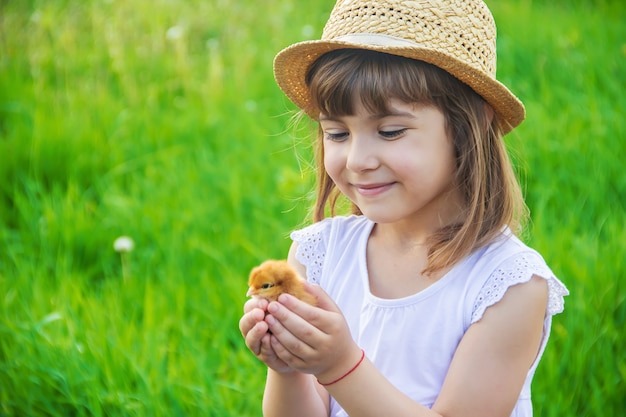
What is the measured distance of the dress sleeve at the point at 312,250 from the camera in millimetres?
2115

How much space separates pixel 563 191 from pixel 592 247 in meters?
0.61

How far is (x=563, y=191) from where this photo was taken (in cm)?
359

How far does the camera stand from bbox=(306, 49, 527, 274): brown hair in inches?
69.2

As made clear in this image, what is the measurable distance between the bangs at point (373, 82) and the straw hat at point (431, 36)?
4 centimetres

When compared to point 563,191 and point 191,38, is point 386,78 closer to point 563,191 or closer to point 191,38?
point 563,191

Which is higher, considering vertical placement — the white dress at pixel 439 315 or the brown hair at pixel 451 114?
the brown hair at pixel 451 114

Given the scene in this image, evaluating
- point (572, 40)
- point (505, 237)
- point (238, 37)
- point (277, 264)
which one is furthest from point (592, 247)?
point (238, 37)

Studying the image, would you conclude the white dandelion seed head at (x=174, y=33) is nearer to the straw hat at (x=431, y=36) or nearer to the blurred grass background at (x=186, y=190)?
the blurred grass background at (x=186, y=190)

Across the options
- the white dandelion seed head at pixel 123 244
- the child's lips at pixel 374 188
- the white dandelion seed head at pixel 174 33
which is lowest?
the white dandelion seed head at pixel 123 244

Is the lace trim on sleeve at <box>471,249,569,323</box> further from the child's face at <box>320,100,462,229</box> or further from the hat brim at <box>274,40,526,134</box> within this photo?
the hat brim at <box>274,40,526,134</box>

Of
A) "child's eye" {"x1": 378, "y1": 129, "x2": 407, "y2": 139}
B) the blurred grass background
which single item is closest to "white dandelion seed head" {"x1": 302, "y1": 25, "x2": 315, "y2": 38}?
the blurred grass background

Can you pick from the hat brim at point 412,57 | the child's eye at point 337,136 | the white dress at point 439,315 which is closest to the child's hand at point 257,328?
the white dress at point 439,315

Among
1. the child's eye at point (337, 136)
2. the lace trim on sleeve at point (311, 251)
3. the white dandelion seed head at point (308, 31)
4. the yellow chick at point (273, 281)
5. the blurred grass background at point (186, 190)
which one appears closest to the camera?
the yellow chick at point (273, 281)

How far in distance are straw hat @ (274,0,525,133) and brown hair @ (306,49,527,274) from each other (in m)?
0.04
